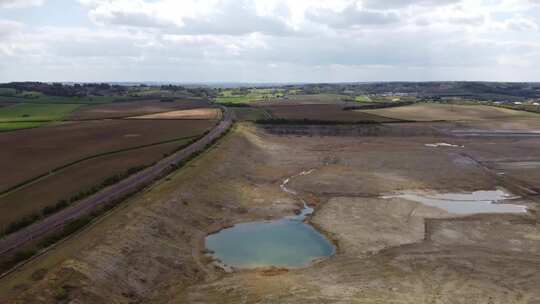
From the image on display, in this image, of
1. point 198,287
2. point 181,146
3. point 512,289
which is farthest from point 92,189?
point 512,289

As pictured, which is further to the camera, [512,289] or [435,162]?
[435,162]

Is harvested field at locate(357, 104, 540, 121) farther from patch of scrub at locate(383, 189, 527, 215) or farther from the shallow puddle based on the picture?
the shallow puddle

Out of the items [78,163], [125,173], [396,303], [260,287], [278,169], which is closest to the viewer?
[396,303]

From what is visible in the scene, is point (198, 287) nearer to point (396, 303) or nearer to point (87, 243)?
point (87, 243)

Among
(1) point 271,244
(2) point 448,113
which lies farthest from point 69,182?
(2) point 448,113

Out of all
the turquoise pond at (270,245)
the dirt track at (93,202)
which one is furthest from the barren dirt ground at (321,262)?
the dirt track at (93,202)

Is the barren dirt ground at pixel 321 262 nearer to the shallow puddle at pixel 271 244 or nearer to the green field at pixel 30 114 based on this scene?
the shallow puddle at pixel 271 244
